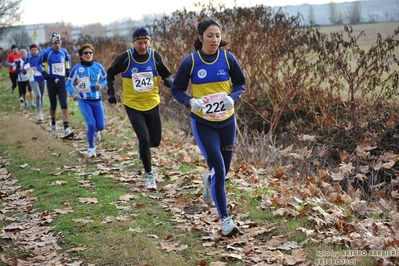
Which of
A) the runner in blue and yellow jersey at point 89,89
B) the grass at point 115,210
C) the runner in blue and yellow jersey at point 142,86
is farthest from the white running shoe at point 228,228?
the runner in blue and yellow jersey at point 89,89

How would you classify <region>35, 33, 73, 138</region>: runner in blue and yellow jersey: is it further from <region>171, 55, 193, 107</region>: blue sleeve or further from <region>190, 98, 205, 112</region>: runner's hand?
<region>190, 98, 205, 112</region>: runner's hand

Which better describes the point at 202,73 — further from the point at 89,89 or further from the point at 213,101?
the point at 89,89

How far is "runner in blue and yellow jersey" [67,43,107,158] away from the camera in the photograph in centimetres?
1004

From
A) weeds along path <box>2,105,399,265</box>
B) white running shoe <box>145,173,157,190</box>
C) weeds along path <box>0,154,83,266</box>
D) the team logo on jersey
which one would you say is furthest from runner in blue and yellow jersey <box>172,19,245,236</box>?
white running shoe <box>145,173,157,190</box>

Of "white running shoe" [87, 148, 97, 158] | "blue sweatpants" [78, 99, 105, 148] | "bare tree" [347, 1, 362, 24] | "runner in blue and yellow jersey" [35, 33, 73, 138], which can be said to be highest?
"bare tree" [347, 1, 362, 24]

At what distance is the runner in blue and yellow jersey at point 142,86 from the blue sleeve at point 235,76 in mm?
1906

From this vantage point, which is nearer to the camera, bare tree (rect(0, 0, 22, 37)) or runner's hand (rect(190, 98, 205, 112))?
runner's hand (rect(190, 98, 205, 112))

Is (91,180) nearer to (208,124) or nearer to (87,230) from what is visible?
(87,230)

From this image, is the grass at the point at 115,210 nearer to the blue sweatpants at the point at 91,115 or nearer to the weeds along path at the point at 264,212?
the weeds along path at the point at 264,212

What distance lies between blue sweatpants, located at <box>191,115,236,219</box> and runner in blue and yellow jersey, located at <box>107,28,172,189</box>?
199 cm

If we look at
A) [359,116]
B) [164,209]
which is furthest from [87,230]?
[359,116]

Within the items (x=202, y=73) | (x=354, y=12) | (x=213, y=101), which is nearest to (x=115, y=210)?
(x=213, y=101)

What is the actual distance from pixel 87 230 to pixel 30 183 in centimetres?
291

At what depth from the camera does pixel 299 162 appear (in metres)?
9.52
